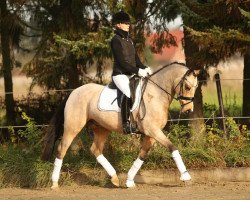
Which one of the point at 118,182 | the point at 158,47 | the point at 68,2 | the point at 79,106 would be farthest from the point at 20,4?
the point at 118,182

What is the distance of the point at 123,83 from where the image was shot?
928 centimetres

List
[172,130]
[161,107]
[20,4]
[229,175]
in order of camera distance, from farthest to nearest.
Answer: [20,4], [172,130], [229,175], [161,107]

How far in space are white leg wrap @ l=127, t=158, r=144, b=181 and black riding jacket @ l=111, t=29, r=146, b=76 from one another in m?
1.39

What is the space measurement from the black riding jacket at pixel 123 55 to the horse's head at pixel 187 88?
729mm

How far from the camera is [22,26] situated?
53.4ft

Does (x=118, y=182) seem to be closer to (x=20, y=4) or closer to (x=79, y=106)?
(x=79, y=106)

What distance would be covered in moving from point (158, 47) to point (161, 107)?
20.4 ft

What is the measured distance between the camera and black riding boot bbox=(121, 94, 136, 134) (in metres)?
9.30

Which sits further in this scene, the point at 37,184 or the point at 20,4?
the point at 20,4

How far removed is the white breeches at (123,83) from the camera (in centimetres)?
924

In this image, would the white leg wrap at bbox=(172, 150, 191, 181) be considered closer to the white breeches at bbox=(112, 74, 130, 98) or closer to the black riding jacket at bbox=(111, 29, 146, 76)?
the white breeches at bbox=(112, 74, 130, 98)

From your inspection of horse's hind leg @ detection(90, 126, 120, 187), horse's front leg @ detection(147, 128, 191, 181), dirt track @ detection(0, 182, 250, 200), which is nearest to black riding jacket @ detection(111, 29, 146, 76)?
horse's front leg @ detection(147, 128, 191, 181)

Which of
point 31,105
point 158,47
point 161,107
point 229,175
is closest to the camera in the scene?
point 161,107

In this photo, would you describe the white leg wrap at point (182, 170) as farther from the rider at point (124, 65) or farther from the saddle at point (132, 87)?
the saddle at point (132, 87)
